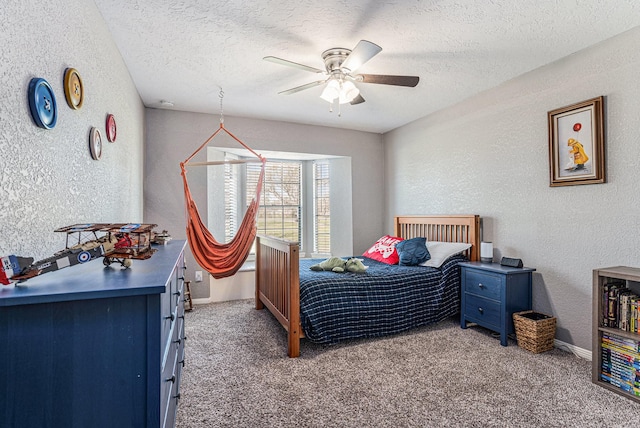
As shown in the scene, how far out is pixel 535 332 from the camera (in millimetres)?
2486

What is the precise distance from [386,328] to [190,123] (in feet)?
10.2

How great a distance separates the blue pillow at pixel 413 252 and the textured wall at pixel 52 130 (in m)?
2.63

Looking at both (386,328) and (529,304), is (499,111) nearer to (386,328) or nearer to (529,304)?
(529,304)

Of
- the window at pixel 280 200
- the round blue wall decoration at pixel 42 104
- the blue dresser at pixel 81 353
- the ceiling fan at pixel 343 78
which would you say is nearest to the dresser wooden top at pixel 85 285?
the blue dresser at pixel 81 353

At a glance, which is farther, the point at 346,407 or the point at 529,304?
the point at 529,304

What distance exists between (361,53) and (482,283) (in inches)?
86.0

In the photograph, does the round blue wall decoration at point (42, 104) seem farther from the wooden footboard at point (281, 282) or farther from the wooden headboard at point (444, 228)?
the wooden headboard at point (444, 228)

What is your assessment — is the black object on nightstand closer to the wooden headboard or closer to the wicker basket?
the wicker basket

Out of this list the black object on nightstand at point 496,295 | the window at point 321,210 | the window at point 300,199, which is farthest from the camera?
the window at point 321,210

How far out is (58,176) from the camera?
136 centimetres

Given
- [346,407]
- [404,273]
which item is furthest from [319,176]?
[346,407]

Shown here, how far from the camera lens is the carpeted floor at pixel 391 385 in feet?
5.72

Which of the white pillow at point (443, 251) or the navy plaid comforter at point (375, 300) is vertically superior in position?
the white pillow at point (443, 251)

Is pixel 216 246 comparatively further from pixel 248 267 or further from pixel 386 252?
pixel 386 252
